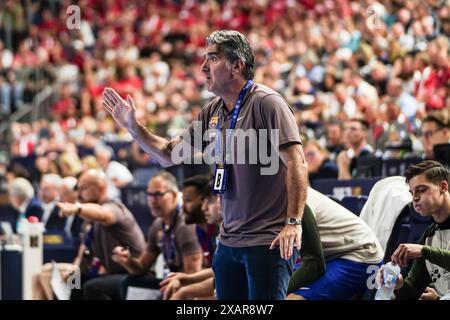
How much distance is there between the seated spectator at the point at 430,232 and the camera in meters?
5.04

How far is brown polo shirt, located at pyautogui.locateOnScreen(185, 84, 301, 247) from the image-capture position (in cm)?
433

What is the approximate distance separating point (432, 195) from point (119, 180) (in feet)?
26.4

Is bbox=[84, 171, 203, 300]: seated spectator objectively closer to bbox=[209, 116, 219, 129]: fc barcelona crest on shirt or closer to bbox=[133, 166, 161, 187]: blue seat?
bbox=[209, 116, 219, 129]: fc barcelona crest on shirt

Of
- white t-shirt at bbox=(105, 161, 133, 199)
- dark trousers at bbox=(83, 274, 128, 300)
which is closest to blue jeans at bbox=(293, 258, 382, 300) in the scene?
dark trousers at bbox=(83, 274, 128, 300)

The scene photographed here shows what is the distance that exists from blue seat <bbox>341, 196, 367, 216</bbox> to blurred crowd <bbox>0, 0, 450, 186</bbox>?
131cm

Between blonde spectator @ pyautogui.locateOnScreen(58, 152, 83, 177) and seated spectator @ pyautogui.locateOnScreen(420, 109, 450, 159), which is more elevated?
seated spectator @ pyautogui.locateOnScreen(420, 109, 450, 159)

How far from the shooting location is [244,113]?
14.5 ft

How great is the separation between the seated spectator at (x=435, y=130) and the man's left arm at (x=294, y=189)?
353 cm

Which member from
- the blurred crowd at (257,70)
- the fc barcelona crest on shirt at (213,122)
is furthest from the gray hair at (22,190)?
the fc barcelona crest on shirt at (213,122)

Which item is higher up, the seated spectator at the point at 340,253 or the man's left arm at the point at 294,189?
the man's left arm at the point at 294,189

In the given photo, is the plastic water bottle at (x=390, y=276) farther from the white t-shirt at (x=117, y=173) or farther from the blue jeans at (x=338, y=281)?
the white t-shirt at (x=117, y=173)

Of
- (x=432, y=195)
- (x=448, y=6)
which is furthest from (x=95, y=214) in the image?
(x=448, y=6)

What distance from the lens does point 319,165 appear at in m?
9.99

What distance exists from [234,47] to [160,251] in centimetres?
349
